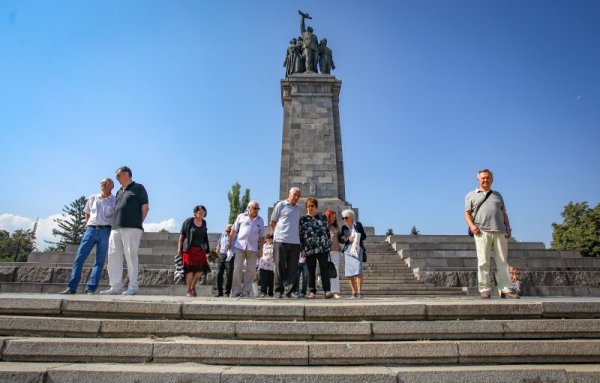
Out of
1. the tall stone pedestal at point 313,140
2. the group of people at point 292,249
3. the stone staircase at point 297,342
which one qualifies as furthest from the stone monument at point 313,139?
the stone staircase at point 297,342

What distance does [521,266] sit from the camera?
11820 millimetres

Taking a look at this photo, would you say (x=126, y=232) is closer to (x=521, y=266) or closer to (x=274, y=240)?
(x=274, y=240)

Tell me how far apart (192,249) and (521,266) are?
9.83 meters

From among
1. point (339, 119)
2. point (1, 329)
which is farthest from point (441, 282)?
point (339, 119)

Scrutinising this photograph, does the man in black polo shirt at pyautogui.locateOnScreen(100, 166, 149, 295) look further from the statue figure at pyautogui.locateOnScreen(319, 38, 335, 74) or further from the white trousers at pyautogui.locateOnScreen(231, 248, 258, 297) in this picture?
the statue figure at pyautogui.locateOnScreen(319, 38, 335, 74)

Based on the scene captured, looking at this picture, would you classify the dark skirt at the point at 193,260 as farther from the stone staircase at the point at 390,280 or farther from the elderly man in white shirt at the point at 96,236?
the stone staircase at the point at 390,280

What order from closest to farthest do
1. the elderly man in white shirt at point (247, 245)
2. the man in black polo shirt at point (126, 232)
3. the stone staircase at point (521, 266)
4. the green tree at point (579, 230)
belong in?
the man in black polo shirt at point (126, 232) → the elderly man in white shirt at point (247, 245) → the stone staircase at point (521, 266) → the green tree at point (579, 230)

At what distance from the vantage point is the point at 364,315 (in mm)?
3939

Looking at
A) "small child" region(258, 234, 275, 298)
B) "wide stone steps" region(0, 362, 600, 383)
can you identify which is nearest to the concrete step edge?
"wide stone steps" region(0, 362, 600, 383)

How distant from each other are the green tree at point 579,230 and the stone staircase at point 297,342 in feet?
101

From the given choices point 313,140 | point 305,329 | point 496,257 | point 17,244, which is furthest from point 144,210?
point 17,244

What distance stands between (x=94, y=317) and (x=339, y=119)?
17.2m

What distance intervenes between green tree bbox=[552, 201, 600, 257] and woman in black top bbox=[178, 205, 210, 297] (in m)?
30.9

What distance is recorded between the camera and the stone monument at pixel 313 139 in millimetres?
18172
